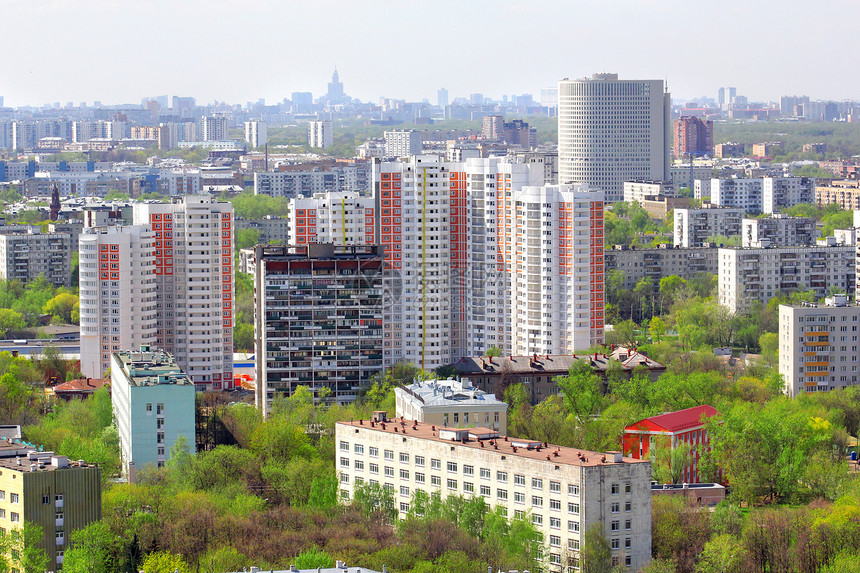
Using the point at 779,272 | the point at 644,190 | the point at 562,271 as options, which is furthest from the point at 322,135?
the point at 562,271

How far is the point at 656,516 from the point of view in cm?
3216

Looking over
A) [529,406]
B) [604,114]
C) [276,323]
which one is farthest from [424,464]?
[604,114]

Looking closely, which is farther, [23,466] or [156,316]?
[156,316]

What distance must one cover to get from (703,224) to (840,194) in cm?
2542

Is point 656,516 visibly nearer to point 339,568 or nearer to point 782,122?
point 339,568

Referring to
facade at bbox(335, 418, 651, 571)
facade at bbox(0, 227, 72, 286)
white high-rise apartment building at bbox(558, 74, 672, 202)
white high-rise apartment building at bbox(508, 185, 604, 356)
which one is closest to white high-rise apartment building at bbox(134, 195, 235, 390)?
white high-rise apartment building at bbox(508, 185, 604, 356)

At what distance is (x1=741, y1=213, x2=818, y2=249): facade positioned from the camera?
72875 millimetres

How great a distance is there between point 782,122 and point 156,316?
154611 millimetres

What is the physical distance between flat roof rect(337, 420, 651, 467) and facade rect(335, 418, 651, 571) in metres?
0.02

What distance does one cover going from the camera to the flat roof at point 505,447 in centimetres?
3095

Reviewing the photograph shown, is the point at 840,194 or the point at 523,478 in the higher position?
the point at 840,194

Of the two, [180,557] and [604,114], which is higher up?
[604,114]

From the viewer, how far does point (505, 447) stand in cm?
3275

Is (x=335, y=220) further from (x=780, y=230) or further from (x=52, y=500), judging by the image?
(x=780, y=230)
